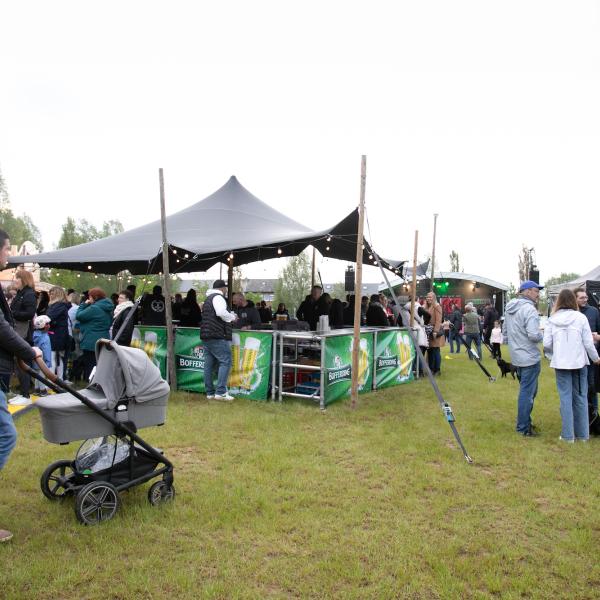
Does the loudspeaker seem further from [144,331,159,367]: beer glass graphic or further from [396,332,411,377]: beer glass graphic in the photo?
[144,331,159,367]: beer glass graphic

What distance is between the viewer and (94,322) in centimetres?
796

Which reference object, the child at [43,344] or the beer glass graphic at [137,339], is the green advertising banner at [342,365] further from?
the child at [43,344]

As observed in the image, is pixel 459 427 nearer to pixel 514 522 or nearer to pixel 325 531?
pixel 514 522

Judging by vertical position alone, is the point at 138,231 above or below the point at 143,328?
above

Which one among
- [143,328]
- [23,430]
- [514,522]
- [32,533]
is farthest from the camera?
[143,328]

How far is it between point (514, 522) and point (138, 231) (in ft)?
33.1

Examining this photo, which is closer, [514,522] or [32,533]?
[32,533]

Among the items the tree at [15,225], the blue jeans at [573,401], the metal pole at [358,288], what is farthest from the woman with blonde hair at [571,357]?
the tree at [15,225]

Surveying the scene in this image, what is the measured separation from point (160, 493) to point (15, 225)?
5267 centimetres

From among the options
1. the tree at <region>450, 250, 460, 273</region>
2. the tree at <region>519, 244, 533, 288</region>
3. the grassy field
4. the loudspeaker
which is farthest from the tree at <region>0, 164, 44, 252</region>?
the tree at <region>450, 250, 460, 273</region>

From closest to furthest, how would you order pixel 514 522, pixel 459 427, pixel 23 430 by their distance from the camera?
1. pixel 514 522
2. pixel 23 430
3. pixel 459 427

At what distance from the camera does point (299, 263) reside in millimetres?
70875

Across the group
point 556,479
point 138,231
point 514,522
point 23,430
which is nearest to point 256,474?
point 514,522

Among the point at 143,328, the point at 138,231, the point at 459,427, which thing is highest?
the point at 138,231
